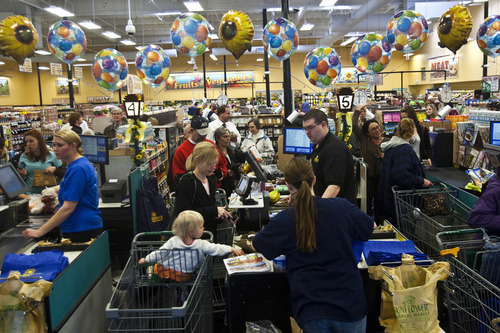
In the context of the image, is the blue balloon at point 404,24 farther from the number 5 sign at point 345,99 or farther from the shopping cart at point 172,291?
the shopping cart at point 172,291

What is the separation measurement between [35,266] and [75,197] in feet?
2.59

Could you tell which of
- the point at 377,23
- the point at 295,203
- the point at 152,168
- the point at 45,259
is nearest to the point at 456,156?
the point at 152,168

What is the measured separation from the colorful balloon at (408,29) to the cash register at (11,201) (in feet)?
23.9

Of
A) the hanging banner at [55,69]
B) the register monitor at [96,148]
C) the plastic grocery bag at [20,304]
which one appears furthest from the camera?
the hanging banner at [55,69]

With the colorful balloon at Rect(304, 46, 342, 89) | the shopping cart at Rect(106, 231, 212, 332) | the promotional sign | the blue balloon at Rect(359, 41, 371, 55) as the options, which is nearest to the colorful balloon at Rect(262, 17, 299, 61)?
the colorful balloon at Rect(304, 46, 342, 89)

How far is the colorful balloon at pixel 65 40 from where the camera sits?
7.88 meters

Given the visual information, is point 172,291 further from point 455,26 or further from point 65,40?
point 455,26

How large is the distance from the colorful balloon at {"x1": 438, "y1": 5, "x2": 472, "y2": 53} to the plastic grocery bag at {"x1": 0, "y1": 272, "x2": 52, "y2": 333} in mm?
7690

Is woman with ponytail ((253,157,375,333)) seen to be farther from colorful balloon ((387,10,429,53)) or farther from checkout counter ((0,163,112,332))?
colorful balloon ((387,10,429,53))

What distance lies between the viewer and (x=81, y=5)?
1538cm

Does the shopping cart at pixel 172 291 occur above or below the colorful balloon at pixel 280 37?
below

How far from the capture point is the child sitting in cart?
2.77 m

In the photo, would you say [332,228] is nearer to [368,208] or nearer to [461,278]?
[461,278]

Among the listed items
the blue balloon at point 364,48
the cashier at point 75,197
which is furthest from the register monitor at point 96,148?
the blue balloon at point 364,48
